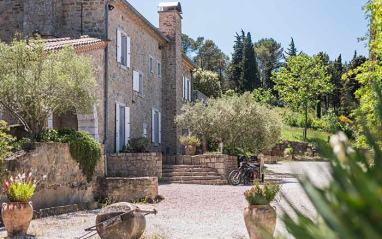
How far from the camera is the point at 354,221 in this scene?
83 centimetres

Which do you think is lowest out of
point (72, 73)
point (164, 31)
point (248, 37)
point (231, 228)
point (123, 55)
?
point (231, 228)

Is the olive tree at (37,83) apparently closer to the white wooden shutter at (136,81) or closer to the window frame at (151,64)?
the white wooden shutter at (136,81)

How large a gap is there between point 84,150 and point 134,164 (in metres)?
4.69

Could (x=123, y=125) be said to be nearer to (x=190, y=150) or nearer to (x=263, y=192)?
(x=190, y=150)

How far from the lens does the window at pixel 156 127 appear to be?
75.8 ft

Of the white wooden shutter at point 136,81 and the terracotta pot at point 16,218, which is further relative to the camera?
the white wooden shutter at point 136,81

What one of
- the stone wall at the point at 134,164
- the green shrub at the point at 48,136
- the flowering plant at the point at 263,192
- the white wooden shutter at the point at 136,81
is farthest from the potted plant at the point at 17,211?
the white wooden shutter at the point at 136,81

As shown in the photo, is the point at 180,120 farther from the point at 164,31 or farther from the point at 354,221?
the point at 354,221

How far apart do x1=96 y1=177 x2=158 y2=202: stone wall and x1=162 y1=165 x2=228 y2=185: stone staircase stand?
5.05 m

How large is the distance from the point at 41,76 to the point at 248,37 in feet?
135

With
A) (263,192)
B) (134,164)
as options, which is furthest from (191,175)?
(263,192)

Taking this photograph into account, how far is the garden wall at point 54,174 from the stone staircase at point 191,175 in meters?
5.71

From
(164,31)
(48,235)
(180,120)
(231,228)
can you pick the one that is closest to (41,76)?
(48,235)

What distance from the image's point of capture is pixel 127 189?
13.4m
